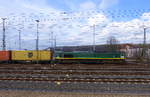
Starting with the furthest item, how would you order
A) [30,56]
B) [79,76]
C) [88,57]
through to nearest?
[30,56] → [88,57] → [79,76]

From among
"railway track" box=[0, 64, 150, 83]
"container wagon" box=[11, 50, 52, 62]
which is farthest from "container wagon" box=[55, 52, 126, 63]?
"railway track" box=[0, 64, 150, 83]

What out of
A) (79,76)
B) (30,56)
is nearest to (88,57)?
(30,56)

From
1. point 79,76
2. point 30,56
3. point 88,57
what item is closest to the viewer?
point 79,76

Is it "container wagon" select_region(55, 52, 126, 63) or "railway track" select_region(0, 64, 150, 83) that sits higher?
"container wagon" select_region(55, 52, 126, 63)

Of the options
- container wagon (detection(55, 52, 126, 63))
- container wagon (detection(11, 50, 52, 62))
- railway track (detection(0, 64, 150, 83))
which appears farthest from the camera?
container wagon (detection(11, 50, 52, 62))

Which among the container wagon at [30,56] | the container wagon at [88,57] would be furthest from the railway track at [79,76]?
the container wagon at [30,56]

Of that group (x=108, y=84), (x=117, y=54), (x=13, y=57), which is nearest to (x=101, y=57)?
(x=117, y=54)

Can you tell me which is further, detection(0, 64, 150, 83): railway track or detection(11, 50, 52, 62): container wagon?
detection(11, 50, 52, 62): container wagon

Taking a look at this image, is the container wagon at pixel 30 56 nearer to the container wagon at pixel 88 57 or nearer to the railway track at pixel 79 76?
the container wagon at pixel 88 57

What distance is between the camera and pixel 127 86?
1167 centimetres

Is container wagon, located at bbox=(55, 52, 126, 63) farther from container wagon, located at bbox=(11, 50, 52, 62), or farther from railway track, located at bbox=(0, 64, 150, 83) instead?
railway track, located at bbox=(0, 64, 150, 83)

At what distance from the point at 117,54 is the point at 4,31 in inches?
867

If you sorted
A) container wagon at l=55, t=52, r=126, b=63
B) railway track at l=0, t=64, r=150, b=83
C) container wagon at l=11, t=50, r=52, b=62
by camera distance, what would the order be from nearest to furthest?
railway track at l=0, t=64, r=150, b=83 → container wagon at l=55, t=52, r=126, b=63 → container wagon at l=11, t=50, r=52, b=62

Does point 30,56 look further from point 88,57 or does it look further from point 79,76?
point 79,76
